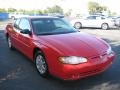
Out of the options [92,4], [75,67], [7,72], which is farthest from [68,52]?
[92,4]

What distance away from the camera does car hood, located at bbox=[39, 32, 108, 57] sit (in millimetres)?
5336

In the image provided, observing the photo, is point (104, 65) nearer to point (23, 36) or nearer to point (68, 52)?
point (68, 52)

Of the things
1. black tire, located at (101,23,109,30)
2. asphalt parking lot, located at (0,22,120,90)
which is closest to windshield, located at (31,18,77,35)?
asphalt parking lot, located at (0,22,120,90)

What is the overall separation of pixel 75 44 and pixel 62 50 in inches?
18.9

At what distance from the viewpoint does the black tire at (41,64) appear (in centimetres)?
586

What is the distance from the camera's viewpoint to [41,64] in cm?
606

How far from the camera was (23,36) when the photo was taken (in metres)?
7.14

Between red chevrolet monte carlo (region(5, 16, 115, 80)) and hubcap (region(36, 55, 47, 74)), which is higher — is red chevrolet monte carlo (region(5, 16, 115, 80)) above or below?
above

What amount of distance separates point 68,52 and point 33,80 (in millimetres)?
1211

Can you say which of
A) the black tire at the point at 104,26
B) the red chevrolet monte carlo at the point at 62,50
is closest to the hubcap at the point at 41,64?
the red chevrolet monte carlo at the point at 62,50

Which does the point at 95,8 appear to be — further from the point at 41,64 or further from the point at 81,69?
→ the point at 81,69

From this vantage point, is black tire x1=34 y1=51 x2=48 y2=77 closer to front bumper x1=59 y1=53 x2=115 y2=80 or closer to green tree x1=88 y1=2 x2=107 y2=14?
front bumper x1=59 y1=53 x2=115 y2=80

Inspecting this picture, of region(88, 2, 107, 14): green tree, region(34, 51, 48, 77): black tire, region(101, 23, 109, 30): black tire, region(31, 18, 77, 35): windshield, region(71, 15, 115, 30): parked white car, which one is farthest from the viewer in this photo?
region(88, 2, 107, 14): green tree

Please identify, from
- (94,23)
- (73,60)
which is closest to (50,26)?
(73,60)
